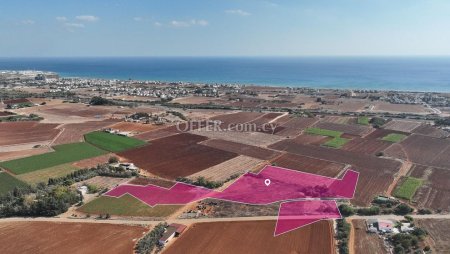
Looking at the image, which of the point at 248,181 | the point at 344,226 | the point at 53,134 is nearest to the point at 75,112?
the point at 53,134

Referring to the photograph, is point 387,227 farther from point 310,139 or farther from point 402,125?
point 402,125

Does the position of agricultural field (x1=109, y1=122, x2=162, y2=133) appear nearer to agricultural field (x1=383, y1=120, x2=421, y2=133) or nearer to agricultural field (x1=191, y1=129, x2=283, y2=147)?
agricultural field (x1=191, y1=129, x2=283, y2=147)

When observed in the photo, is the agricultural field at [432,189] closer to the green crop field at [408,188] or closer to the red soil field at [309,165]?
the green crop field at [408,188]

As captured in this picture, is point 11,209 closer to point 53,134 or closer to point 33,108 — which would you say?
point 53,134

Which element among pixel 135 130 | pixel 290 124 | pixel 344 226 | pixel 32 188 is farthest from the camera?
pixel 290 124

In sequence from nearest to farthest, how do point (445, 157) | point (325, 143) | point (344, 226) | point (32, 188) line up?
1. point (344, 226)
2. point (32, 188)
3. point (445, 157)
4. point (325, 143)

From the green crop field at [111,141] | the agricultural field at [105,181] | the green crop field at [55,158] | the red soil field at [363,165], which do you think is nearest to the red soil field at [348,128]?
the red soil field at [363,165]
